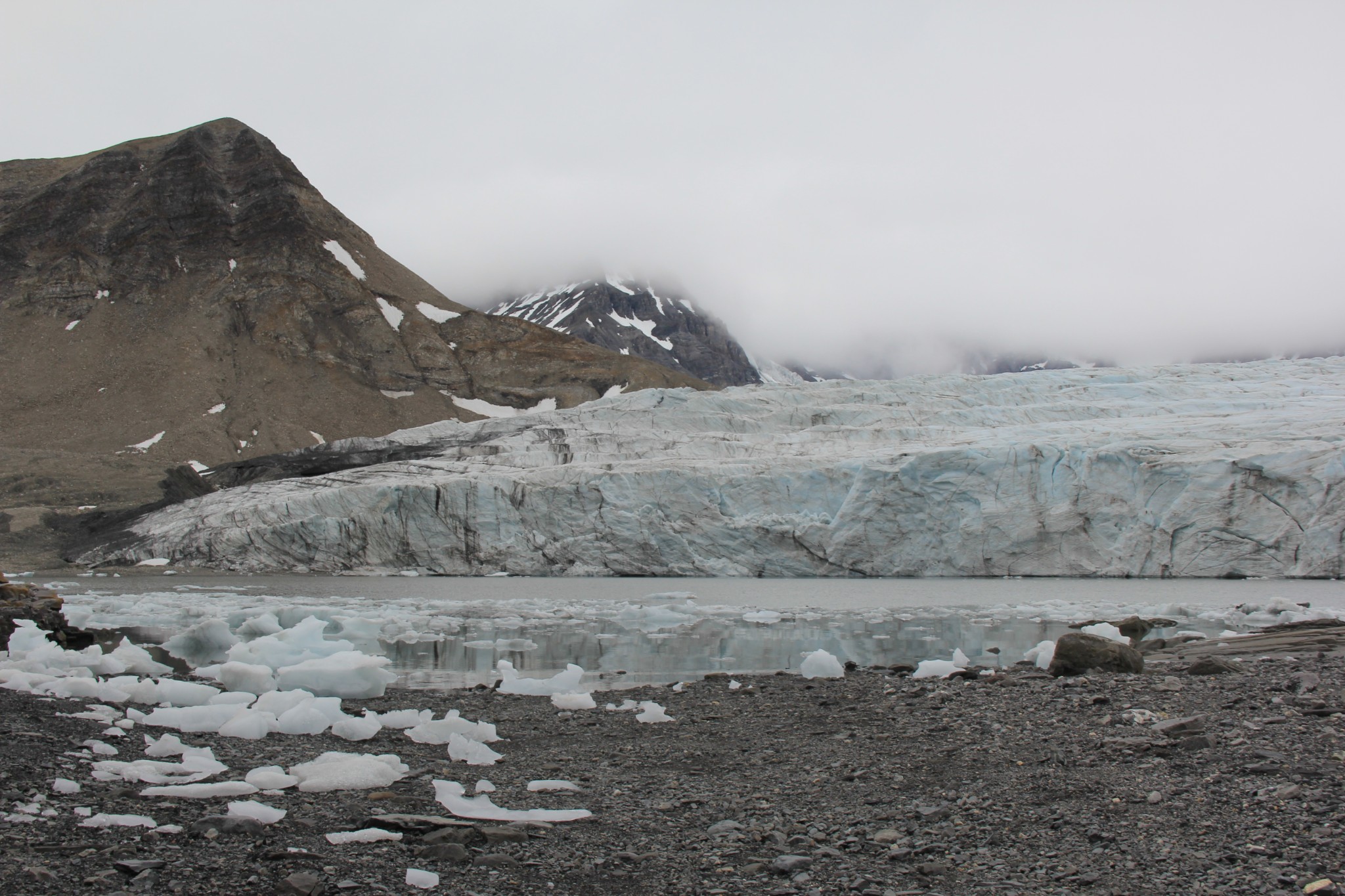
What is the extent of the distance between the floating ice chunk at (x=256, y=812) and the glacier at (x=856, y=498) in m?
21.8

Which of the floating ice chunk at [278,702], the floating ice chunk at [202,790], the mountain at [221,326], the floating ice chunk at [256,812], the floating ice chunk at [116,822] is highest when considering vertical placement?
the mountain at [221,326]

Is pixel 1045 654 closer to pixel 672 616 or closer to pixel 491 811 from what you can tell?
pixel 491 811

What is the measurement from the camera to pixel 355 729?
517 centimetres

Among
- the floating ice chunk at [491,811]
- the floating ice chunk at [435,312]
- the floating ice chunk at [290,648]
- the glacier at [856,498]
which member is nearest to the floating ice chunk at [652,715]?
the floating ice chunk at [491,811]

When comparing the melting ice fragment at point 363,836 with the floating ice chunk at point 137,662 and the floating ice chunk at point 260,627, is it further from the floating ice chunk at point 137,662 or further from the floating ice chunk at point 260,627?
the floating ice chunk at point 260,627

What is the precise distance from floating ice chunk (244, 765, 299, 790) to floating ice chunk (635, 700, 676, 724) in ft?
7.80

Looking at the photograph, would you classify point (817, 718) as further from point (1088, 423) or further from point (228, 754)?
point (1088, 423)

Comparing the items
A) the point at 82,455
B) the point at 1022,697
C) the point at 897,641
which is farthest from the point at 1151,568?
the point at 82,455

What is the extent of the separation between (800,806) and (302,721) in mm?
3015

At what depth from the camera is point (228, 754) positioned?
14.9 feet

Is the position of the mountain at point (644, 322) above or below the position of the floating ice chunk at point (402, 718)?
above

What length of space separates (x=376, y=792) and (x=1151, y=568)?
2310 cm

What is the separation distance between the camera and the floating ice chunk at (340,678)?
263 inches

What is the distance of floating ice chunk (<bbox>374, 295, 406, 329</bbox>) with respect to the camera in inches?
2530
